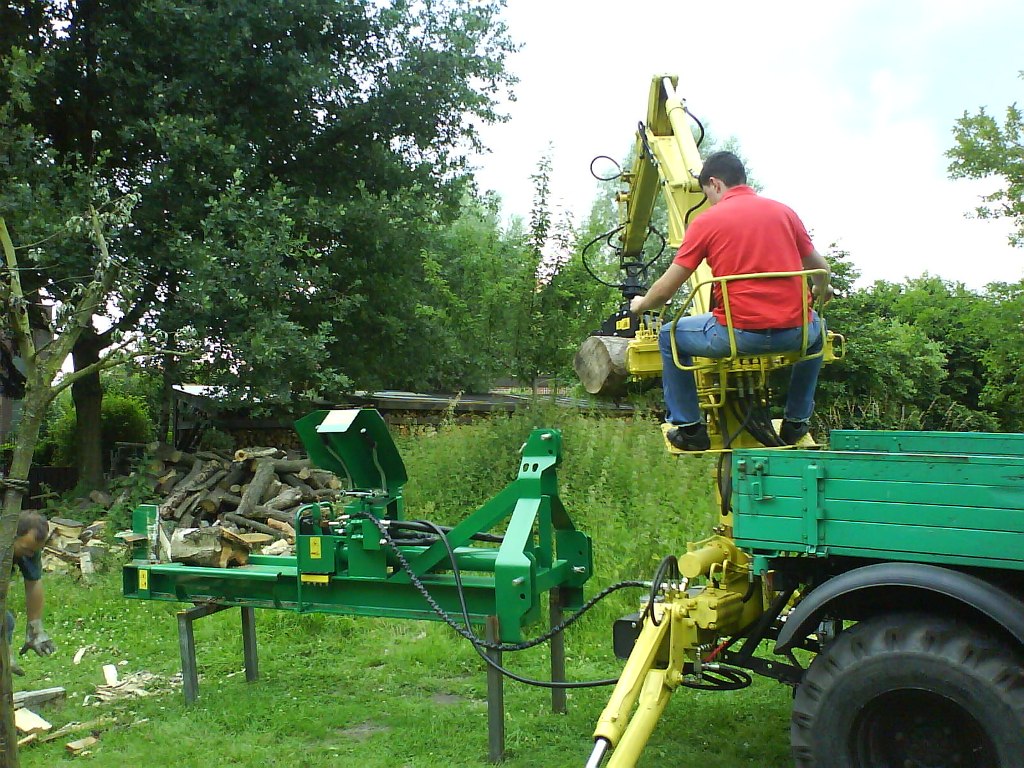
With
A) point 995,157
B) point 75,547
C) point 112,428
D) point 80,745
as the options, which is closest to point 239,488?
point 75,547

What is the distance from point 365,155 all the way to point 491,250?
2.69 m

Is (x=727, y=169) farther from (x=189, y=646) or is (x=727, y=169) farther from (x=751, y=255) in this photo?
(x=189, y=646)

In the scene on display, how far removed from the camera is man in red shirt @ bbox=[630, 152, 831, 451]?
159 inches

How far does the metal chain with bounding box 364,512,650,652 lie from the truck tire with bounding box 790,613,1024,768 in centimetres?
116

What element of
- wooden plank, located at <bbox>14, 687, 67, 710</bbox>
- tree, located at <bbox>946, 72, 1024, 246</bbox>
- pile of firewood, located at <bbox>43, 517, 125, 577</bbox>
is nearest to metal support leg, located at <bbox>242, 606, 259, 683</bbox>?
wooden plank, located at <bbox>14, 687, 67, 710</bbox>

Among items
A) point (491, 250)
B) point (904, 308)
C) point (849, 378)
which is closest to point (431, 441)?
point (491, 250)

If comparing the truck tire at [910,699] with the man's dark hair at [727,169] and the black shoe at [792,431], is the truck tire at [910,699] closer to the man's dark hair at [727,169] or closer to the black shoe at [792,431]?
the black shoe at [792,431]

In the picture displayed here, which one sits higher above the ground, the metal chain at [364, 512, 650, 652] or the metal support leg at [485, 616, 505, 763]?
the metal chain at [364, 512, 650, 652]

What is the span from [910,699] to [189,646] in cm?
428

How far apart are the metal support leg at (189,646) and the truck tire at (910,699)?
3.71 metres

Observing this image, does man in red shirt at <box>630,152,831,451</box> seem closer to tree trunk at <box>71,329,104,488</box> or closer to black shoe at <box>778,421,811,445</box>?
black shoe at <box>778,421,811,445</box>

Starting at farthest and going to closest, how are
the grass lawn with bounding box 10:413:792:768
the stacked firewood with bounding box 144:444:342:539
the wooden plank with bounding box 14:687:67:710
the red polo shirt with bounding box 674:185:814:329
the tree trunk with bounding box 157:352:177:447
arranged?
the tree trunk with bounding box 157:352:177:447
the stacked firewood with bounding box 144:444:342:539
the wooden plank with bounding box 14:687:67:710
the grass lawn with bounding box 10:413:792:768
the red polo shirt with bounding box 674:185:814:329

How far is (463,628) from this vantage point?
4746 millimetres

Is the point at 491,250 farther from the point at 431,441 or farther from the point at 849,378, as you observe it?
the point at 849,378
